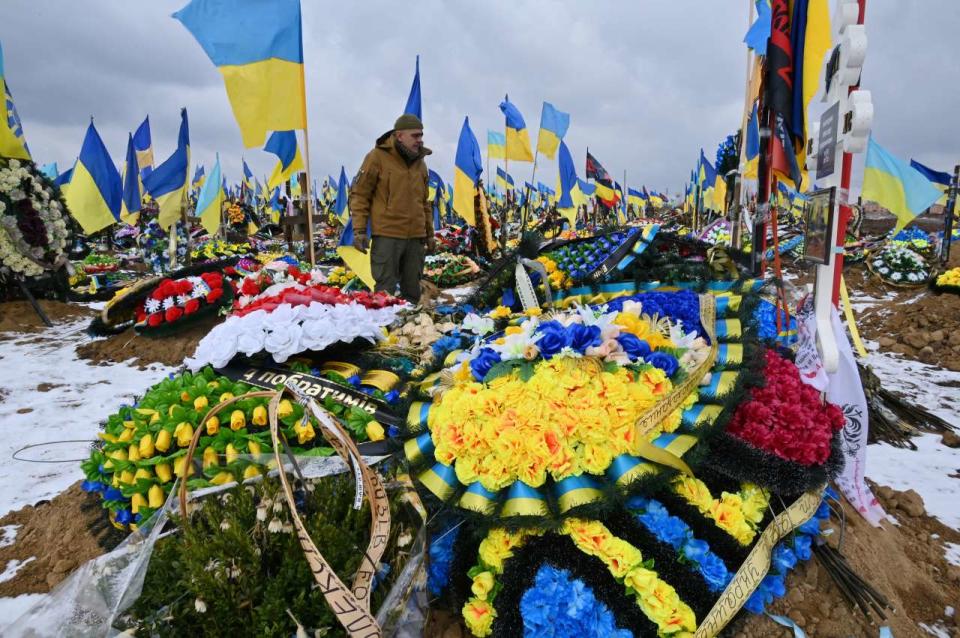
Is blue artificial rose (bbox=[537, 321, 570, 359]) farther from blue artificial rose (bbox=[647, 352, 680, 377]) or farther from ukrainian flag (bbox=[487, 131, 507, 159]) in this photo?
ukrainian flag (bbox=[487, 131, 507, 159])

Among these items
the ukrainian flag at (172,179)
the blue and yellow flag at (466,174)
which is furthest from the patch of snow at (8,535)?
the blue and yellow flag at (466,174)

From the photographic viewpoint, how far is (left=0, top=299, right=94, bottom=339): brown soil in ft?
25.0

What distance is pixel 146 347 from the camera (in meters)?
6.17

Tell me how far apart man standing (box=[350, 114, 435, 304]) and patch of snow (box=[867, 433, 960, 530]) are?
4263 mm

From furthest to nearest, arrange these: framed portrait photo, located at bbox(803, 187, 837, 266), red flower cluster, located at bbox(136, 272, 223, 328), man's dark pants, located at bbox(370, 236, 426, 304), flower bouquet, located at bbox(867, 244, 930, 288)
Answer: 1. flower bouquet, located at bbox(867, 244, 930, 288)
2. red flower cluster, located at bbox(136, 272, 223, 328)
3. man's dark pants, located at bbox(370, 236, 426, 304)
4. framed portrait photo, located at bbox(803, 187, 837, 266)

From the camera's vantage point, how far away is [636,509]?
1.75 meters

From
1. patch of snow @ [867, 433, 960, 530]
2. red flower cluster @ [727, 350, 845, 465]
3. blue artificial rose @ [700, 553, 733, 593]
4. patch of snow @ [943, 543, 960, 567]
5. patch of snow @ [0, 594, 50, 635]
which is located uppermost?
red flower cluster @ [727, 350, 845, 465]

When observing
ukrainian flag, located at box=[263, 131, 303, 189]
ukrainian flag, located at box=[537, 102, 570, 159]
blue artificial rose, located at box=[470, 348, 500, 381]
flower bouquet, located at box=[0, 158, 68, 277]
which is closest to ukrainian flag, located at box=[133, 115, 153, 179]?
flower bouquet, located at box=[0, 158, 68, 277]

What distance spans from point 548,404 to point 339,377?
4.99ft

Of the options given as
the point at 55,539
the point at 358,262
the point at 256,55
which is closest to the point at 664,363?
the point at 55,539

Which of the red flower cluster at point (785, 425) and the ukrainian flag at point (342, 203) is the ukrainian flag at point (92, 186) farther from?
the red flower cluster at point (785, 425)

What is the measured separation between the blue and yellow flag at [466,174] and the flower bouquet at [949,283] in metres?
7.71

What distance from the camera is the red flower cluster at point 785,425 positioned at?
203 cm

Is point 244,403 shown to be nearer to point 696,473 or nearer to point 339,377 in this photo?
point 339,377
